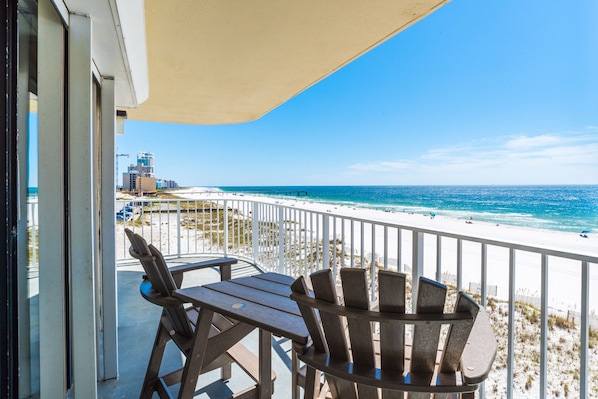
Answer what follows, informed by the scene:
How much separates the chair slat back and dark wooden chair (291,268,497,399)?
78cm

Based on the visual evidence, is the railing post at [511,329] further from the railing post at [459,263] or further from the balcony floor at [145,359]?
the balcony floor at [145,359]

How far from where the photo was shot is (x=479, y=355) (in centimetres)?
97

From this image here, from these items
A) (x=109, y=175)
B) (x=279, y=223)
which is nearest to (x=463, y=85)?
(x=279, y=223)

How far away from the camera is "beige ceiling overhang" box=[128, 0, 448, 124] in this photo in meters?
1.74

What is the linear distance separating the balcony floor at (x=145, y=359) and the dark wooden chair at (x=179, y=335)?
18 cm

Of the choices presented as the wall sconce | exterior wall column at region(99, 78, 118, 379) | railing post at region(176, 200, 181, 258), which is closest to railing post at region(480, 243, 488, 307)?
exterior wall column at region(99, 78, 118, 379)

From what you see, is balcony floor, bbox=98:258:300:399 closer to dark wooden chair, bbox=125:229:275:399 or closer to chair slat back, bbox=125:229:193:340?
dark wooden chair, bbox=125:229:275:399

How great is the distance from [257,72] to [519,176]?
127 feet

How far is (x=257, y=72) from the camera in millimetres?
2705

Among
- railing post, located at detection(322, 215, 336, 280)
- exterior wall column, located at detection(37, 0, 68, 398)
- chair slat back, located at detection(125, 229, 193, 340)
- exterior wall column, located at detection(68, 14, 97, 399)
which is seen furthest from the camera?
railing post, located at detection(322, 215, 336, 280)

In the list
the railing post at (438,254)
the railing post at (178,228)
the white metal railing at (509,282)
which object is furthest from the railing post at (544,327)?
the railing post at (178,228)

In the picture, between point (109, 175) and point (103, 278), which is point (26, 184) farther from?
point (103, 278)

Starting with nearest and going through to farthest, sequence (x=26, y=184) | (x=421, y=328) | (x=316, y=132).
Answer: (x=421, y=328)
(x=26, y=184)
(x=316, y=132)

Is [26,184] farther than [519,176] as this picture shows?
No
